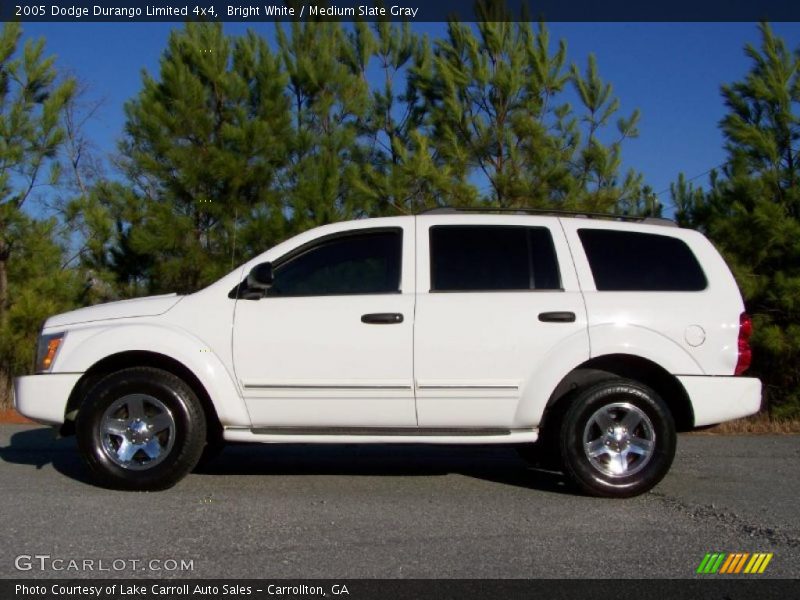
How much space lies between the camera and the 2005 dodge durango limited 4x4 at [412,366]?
6.07 meters

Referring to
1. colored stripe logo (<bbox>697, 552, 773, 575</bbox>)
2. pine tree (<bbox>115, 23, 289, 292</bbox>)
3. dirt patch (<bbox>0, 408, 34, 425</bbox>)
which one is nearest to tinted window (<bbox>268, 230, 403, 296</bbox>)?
colored stripe logo (<bbox>697, 552, 773, 575</bbox>)

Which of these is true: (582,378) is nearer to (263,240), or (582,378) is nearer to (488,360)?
(488,360)

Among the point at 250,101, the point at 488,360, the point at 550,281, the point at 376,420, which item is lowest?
the point at 376,420

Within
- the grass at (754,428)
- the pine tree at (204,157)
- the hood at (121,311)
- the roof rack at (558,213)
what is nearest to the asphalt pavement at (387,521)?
the hood at (121,311)

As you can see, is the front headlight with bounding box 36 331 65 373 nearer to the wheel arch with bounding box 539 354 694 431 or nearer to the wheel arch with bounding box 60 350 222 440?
the wheel arch with bounding box 60 350 222 440

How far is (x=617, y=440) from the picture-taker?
241 inches

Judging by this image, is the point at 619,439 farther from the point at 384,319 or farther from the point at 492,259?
the point at 384,319

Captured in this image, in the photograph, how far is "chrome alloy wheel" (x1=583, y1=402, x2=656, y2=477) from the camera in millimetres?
6070

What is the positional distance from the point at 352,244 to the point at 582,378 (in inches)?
74.0

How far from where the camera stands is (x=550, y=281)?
6.33 m

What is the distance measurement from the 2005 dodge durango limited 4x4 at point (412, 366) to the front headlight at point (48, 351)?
21 millimetres

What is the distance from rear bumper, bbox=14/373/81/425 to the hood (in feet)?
1.28

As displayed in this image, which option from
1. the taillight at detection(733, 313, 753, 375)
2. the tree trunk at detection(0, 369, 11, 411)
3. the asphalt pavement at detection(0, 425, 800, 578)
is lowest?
the asphalt pavement at detection(0, 425, 800, 578)
